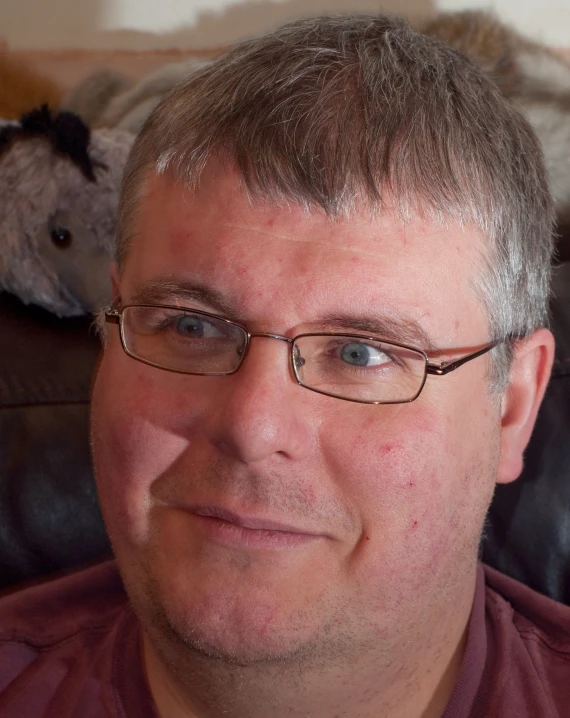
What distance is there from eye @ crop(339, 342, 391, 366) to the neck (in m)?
0.36

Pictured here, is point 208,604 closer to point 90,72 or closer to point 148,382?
point 148,382

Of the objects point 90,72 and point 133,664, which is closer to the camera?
point 133,664

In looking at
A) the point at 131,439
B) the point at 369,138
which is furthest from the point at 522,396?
the point at 131,439

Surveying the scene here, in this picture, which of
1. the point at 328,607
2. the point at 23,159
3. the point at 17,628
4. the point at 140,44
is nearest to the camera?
the point at 328,607

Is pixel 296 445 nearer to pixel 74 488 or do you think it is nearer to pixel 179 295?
pixel 179 295

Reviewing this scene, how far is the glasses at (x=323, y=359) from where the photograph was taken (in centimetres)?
101

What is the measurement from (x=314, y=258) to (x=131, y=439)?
332mm

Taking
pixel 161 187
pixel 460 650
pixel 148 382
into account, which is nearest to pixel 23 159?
pixel 161 187

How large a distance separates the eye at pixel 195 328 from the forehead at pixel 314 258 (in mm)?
64

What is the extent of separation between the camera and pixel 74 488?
1495 millimetres

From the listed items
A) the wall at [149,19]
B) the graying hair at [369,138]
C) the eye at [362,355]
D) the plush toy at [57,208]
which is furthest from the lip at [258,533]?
the wall at [149,19]

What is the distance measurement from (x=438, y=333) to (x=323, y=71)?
37 cm

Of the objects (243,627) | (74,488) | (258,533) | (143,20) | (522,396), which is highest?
(143,20)

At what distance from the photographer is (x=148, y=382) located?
42.1 inches
